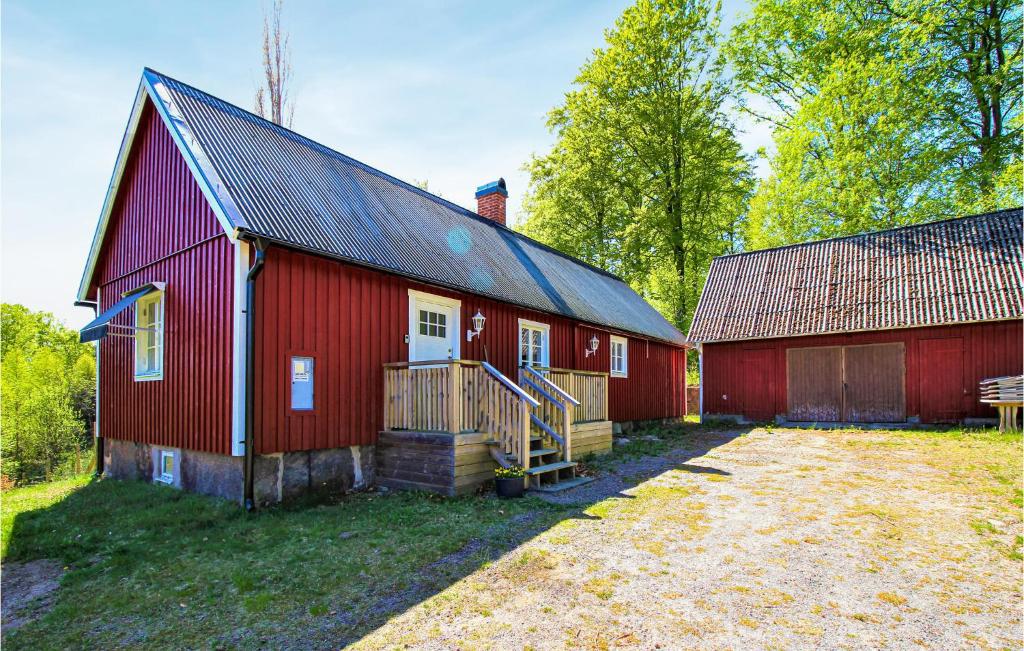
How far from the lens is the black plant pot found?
281 inches

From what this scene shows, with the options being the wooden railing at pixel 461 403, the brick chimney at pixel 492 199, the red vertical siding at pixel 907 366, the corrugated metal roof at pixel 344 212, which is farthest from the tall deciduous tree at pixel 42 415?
the red vertical siding at pixel 907 366

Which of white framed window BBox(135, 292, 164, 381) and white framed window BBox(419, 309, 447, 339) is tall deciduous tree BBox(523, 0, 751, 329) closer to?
white framed window BBox(419, 309, 447, 339)

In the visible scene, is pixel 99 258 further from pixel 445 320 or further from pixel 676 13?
pixel 676 13

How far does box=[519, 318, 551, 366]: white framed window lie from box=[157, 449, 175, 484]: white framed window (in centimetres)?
647

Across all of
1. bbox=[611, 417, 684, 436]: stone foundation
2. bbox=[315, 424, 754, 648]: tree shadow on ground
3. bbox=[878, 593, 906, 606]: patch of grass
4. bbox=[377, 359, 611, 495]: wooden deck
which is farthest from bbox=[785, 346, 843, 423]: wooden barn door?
bbox=[878, 593, 906, 606]: patch of grass

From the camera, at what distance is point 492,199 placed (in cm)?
1592

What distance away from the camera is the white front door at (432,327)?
8945 millimetres

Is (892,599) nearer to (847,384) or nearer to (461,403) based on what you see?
(461,403)

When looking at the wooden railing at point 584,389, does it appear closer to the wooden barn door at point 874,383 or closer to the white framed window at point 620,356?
the white framed window at point 620,356

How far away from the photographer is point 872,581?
4230mm

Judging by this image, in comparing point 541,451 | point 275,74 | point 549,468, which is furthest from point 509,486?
point 275,74

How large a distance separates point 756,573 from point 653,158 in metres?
24.6

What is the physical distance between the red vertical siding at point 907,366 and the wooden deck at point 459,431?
35.1ft

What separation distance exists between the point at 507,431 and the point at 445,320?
287 centimetres
